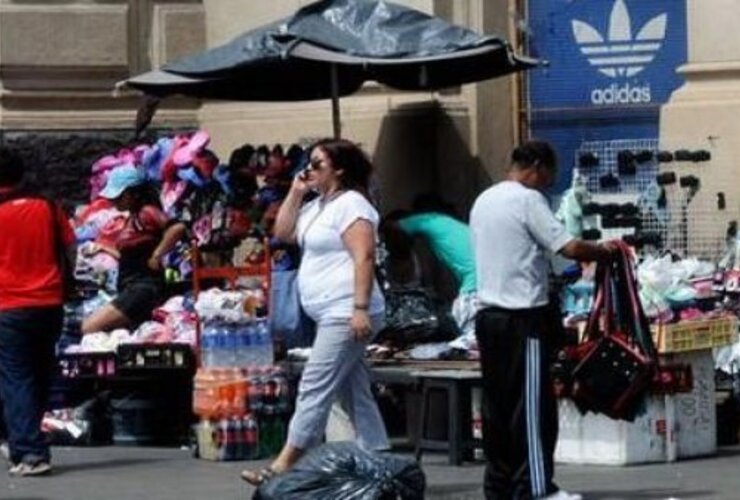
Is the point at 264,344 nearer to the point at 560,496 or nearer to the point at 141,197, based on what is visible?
the point at 141,197

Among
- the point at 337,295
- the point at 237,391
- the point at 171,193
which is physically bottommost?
the point at 237,391

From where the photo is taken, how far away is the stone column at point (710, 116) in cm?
1533

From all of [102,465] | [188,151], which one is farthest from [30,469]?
[188,151]

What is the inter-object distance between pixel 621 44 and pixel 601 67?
0.21 m

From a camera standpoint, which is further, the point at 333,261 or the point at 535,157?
the point at 333,261

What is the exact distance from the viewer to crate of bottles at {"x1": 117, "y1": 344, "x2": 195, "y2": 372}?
553 inches

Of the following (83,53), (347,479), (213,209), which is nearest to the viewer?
(347,479)

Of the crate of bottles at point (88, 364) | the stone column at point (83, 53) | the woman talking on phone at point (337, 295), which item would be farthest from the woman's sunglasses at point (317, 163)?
the stone column at point (83, 53)

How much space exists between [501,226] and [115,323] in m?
4.40

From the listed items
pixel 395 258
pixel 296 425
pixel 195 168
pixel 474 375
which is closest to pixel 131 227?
pixel 195 168

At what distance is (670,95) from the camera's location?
16125mm

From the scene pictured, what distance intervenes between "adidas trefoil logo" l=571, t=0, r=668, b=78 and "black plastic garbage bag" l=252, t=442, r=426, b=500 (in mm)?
6468

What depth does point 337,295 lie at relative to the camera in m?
11.2

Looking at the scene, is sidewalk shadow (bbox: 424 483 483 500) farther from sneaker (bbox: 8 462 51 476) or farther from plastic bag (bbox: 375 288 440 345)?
plastic bag (bbox: 375 288 440 345)
